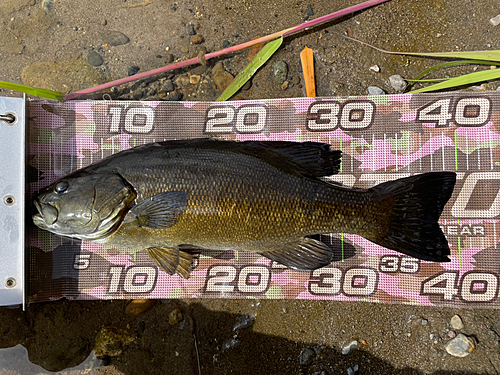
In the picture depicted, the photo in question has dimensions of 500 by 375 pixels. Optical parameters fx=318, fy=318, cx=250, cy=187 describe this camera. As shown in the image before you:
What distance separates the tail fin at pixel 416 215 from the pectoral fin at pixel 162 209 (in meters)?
1.52

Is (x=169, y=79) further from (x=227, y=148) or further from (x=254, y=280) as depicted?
(x=254, y=280)

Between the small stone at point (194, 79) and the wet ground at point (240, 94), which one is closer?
the wet ground at point (240, 94)

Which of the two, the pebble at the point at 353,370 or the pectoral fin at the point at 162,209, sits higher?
the pectoral fin at the point at 162,209

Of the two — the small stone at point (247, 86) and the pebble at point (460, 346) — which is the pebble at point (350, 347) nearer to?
the pebble at point (460, 346)

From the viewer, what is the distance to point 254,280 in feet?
9.75

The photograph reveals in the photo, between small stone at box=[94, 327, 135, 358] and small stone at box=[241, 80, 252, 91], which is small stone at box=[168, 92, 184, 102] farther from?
Answer: small stone at box=[94, 327, 135, 358]

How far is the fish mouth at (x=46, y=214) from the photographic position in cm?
242

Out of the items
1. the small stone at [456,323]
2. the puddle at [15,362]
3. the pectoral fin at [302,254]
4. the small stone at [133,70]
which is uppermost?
the small stone at [133,70]

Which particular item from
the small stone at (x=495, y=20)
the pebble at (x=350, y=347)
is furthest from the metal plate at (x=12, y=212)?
the small stone at (x=495, y=20)

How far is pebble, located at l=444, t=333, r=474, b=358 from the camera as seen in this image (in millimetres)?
2844

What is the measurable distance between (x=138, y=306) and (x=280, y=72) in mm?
2608

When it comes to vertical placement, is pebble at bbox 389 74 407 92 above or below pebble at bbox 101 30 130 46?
above

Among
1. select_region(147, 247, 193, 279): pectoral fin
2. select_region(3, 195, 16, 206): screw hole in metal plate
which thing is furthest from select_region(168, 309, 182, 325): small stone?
select_region(3, 195, 16, 206): screw hole in metal plate

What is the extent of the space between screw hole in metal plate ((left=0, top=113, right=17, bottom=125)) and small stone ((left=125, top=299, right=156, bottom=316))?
6.34ft
